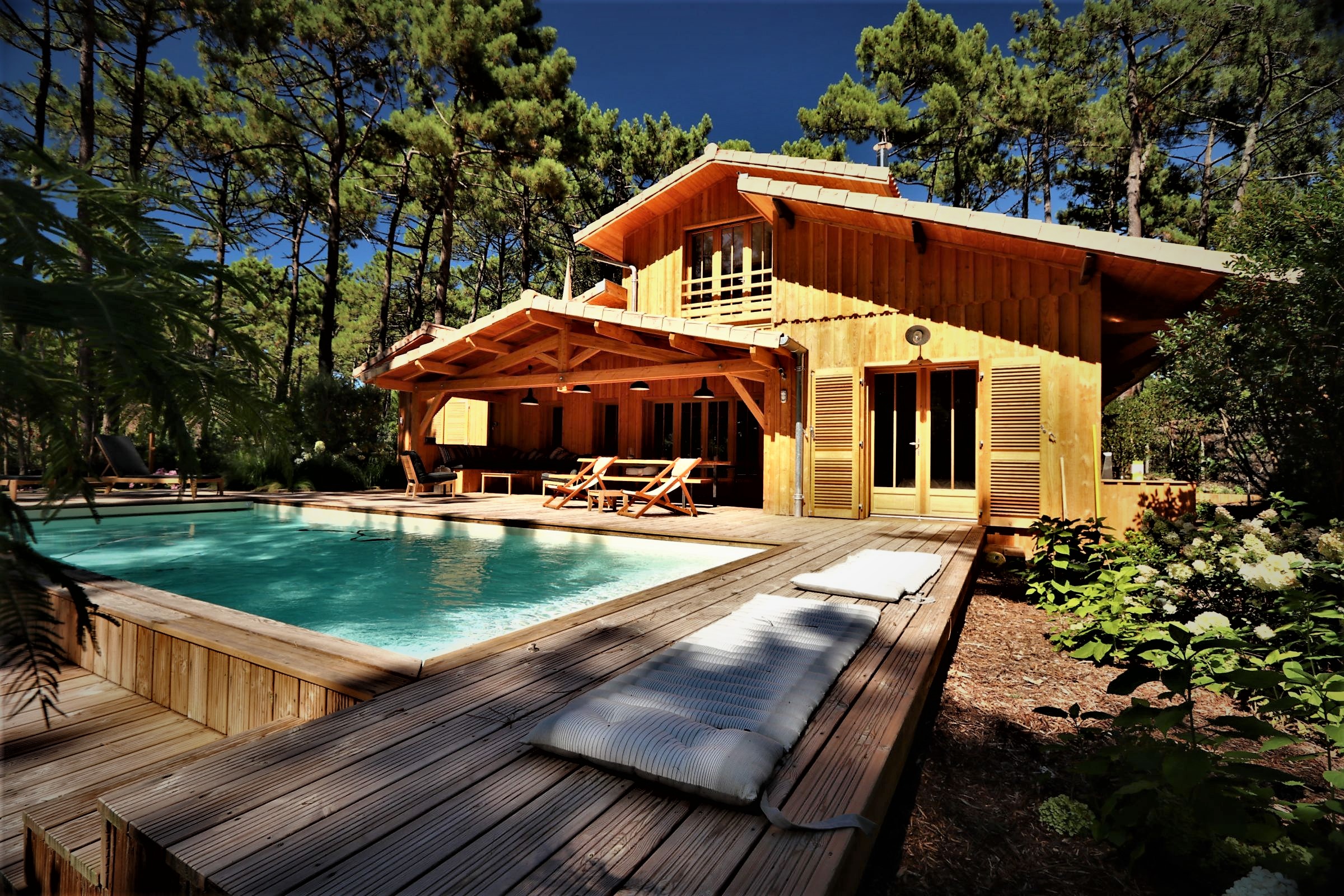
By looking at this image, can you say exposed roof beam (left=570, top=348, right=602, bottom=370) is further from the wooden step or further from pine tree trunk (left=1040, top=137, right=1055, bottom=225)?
pine tree trunk (left=1040, top=137, right=1055, bottom=225)

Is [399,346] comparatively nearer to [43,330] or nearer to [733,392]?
[733,392]

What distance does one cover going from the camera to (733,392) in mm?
11180

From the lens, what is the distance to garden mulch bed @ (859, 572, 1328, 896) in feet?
5.56

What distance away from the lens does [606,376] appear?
9.63 meters

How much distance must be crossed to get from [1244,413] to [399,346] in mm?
11712

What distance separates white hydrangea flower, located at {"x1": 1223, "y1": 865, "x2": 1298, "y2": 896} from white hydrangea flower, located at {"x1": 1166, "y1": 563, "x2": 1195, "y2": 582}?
8.86 feet

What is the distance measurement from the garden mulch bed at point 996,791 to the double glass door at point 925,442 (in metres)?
4.44

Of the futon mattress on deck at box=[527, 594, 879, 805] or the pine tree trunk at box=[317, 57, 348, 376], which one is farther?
the pine tree trunk at box=[317, 57, 348, 376]

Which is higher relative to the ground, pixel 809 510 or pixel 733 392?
pixel 733 392

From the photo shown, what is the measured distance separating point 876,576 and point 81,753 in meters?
3.89

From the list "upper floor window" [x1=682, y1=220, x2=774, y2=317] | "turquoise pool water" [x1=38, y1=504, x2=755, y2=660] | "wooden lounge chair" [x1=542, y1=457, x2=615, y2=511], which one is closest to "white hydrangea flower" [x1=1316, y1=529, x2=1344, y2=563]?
"turquoise pool water" [x1=38, y1=504, x2=755, y2=660]

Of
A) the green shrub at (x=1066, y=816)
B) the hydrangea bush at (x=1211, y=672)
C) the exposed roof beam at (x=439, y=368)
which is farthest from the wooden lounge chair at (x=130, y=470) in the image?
the hydrangea bush at (x=1211, y=672)

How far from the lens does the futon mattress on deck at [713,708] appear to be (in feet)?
4.85

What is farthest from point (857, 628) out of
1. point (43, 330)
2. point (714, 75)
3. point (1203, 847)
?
point (714, 75)
